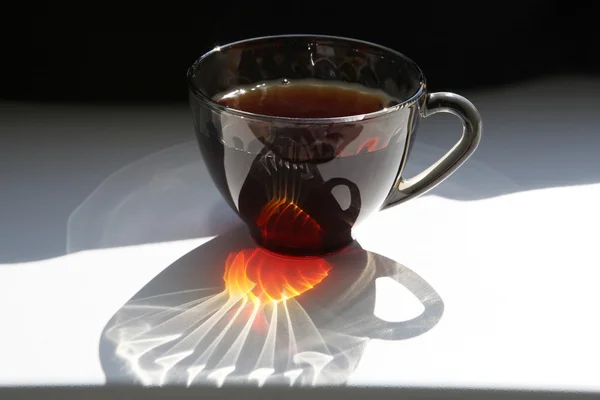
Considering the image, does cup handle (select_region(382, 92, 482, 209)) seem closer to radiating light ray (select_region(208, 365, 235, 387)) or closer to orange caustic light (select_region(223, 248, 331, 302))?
orange caustic light (select_region(223, 248, 331, 302))

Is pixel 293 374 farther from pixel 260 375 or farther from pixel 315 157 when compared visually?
pixel 315 157

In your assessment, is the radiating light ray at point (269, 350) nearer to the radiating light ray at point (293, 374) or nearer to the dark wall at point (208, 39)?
the radiating light ray at point (293, 374)

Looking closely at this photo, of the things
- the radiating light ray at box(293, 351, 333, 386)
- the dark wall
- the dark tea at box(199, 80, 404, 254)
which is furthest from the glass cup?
the dark wall

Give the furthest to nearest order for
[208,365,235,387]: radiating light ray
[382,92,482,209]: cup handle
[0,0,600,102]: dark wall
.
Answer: [0,0,600,102]: dark wall, [382,92,482,209]: cup handle, [208,365,235,387]: radiating light ray

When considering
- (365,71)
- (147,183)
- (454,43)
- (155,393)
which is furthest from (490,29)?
(155,393)

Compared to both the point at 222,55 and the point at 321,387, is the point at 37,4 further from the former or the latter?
the point at 321,387

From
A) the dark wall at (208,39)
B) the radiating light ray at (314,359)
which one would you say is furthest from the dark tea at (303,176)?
the dark wall at (208,39)
